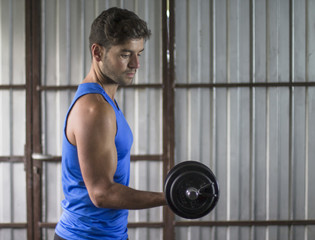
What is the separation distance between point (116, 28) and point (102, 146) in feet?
1.47

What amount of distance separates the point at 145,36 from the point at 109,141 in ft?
1.50

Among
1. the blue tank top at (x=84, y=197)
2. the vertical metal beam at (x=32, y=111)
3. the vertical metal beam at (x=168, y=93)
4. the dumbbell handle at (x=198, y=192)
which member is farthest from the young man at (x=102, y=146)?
the vertical metal beam at (x=32, y=111)

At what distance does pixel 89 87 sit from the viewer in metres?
1.03

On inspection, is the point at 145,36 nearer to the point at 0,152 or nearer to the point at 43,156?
the point at 43,156

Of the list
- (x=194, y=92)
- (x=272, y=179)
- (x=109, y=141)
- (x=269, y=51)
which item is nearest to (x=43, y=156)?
(x=194, y=92)

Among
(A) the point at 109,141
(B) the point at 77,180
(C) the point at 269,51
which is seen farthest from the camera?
(C) the point at 269,51

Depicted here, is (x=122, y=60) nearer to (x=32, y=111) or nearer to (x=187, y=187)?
(x=187, y=187)

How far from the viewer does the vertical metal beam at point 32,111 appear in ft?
9.10

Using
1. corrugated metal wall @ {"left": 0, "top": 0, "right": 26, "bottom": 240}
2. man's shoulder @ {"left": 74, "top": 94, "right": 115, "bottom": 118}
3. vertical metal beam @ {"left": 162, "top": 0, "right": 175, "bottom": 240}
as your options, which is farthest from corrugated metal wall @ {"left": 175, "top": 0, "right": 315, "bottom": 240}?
man's shoulder @ {"left": 74, "top": 94, "right": 115, "bottom": 118}

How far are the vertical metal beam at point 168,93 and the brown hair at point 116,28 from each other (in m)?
1.66

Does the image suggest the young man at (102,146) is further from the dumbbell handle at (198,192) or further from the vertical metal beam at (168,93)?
the vertical metal beam at (168,93)

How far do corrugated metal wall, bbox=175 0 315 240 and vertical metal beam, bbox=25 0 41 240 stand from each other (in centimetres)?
140

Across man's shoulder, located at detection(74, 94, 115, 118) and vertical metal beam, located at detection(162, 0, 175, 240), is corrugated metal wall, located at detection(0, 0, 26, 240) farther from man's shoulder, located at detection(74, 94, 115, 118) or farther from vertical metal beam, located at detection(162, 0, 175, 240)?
man's shoulder, located at detection(74, 94, 115, 118)

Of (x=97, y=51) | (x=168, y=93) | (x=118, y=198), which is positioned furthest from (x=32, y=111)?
(x=118, y=198)
